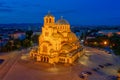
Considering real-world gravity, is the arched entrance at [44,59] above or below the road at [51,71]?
above

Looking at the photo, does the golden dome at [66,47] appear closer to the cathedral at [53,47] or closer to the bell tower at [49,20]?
the cathedral at [53,47]

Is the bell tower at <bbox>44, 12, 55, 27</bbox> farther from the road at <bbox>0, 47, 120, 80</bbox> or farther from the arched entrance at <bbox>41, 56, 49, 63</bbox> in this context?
the road at <bbox>0, 47, 120, 80</bbox>

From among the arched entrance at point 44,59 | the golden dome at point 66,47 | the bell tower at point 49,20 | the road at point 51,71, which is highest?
the bell tower at point 49,20

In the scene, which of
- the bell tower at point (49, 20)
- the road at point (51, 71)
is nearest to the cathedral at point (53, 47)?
the bell tower at point (49, 20)

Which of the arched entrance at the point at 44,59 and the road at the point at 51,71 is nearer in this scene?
the road at the point at 51,71

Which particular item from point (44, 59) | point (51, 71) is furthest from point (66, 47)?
point (51, 71)

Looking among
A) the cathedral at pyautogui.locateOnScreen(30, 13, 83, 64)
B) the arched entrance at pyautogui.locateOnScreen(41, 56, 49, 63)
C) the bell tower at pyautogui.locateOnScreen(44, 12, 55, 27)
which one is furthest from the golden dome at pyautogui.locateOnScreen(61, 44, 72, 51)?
the bell tower at pyautogui.locateOnScreen(44, 12, 55, 27)

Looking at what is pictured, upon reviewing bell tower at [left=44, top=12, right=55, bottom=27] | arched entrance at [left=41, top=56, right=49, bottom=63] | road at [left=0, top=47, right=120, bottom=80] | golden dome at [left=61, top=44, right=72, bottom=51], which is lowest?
road at [left=0, top=47, right=120, bottom=80]

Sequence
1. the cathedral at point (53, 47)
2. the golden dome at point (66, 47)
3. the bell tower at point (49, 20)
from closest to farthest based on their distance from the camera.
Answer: the cathedral at point (53, 47), the golden dome at point (66, 47), the bell tower at point (49, 20)

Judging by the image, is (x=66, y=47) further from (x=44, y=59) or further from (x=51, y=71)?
(x=51, y=71)

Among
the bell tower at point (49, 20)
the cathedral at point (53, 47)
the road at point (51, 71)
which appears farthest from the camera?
the bell tower at point (49, 20)

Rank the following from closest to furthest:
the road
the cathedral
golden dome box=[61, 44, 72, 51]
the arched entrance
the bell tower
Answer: the road < the cathedral < the arched entrance < golden dome box=[61, 44, 72, 51] < the bell tower

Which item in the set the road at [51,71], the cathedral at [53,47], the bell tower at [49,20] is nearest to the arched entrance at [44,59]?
the cathedral at [53,47]

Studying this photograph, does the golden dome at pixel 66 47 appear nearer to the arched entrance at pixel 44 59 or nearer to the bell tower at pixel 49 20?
the arched entrance at pixel 44 59
